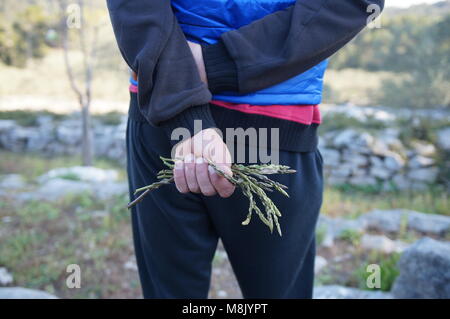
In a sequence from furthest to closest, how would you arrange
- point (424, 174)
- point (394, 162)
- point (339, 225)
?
point (394, 162)
point (424, 174)
point (339, 225)

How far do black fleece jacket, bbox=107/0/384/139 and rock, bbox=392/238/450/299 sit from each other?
1678 mm

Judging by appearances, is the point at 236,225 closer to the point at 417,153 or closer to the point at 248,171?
the point at 248,171

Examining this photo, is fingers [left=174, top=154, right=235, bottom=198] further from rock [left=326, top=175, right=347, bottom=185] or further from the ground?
rock [left=326, top=175, right=347, bottom=185]

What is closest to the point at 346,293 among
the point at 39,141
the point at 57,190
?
the point at 57,190

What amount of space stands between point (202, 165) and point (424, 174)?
717 cm

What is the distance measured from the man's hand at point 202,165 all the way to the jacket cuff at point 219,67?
0.16 meters

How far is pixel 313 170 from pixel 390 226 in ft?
11.1

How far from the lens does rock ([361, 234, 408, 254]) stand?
3439 mm

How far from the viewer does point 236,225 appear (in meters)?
1.16

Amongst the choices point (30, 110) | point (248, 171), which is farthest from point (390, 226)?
point (30, 110)

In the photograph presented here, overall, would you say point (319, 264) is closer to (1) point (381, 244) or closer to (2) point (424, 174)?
(1) point (381, 244)

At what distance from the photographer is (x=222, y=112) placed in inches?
42.2

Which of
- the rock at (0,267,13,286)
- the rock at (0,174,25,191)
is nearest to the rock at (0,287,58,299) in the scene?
the rock at (0,267,13,286)

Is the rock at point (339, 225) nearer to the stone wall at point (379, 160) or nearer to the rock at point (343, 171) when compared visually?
the stone wall at point (379, 160)
